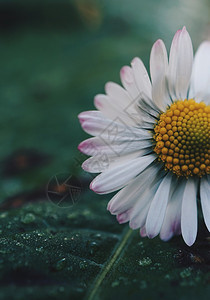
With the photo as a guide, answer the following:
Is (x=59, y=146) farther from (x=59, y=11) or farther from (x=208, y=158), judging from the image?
(x=59, y=11)

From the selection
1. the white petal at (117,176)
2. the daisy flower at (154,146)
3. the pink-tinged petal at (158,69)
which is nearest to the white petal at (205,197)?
the daisy flower at (154,146)

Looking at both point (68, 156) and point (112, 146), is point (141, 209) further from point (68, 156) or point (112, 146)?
point (68, 156)

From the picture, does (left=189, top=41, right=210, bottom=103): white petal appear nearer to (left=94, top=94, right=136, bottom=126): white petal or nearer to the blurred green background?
(left=94, top=94, right=136, bottom=126): white petal

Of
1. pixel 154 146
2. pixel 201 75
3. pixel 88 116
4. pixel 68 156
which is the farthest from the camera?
pixel 68 156

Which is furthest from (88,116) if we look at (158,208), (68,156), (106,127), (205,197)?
(68,156)

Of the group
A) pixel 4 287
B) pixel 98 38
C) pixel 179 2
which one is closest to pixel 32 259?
pixel 4 287

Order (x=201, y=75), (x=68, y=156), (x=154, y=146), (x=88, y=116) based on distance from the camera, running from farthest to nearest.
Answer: (x=68, y=156), (x=201, y=75), (x=154, y=146), (x=88, y=116)

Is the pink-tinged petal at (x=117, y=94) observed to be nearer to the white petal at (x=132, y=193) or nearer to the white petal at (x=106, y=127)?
the white petal at (x=106, y=127)
